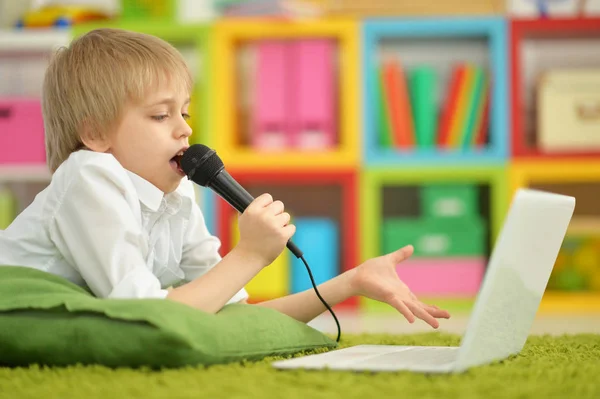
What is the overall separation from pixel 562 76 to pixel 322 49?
0.84m

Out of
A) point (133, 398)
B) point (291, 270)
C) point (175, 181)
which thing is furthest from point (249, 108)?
point (133, 398)

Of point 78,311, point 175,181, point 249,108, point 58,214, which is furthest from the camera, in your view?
point 249,108

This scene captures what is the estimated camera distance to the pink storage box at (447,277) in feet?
9.72

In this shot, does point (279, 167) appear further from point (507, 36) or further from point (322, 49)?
point (507, 36)

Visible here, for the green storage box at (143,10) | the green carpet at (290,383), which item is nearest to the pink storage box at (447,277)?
the green storage box at (143,10)

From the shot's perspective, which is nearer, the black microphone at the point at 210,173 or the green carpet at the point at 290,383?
the green carpet at the point at 290,383

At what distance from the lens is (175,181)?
1.31 metres

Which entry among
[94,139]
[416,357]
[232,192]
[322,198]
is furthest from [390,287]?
[322,198]

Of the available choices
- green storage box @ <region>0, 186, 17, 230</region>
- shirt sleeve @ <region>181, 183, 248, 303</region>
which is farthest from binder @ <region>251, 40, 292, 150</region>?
shirt sleeve @ <region>181, 183, 248, 303</region>

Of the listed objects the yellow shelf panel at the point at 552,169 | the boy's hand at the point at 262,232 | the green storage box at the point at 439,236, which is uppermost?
the boy's hand at the point at 262,232

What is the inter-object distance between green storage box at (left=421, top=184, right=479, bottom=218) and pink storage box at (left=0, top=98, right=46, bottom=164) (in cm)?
139

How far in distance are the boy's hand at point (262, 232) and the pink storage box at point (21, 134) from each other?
7.05 ft

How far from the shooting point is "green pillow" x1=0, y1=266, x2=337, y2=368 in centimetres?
100

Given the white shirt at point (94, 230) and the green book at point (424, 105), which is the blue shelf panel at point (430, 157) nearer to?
the green book at point (424, 105)
